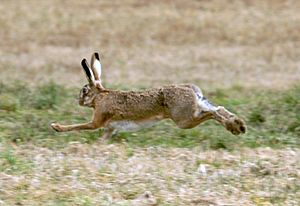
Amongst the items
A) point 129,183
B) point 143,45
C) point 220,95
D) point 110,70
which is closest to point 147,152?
point 129,183

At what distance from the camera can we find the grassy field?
739 centimetres

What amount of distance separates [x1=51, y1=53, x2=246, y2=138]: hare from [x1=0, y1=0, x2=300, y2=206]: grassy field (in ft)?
0.51

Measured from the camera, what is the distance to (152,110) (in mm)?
9461

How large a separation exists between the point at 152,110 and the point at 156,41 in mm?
9525

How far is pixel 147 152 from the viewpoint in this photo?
8.88 m

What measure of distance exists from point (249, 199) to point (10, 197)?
66.0 inches

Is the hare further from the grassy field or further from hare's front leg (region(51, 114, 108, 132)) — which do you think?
the grassy field

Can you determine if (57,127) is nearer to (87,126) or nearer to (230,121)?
(87,126)

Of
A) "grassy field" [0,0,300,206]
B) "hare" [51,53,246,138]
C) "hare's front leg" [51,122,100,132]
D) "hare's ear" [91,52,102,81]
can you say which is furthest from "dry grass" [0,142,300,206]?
"hare's ear" [91,52,102,81]

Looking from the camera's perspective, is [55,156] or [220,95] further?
[220,95]

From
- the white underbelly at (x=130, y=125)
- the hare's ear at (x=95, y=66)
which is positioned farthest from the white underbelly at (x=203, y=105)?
the hare's ear at (x=95, y=66)

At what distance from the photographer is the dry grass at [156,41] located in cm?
1598

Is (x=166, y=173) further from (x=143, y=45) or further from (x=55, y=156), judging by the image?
(x=143, y=45)

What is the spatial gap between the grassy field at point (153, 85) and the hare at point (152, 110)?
0.51ft
